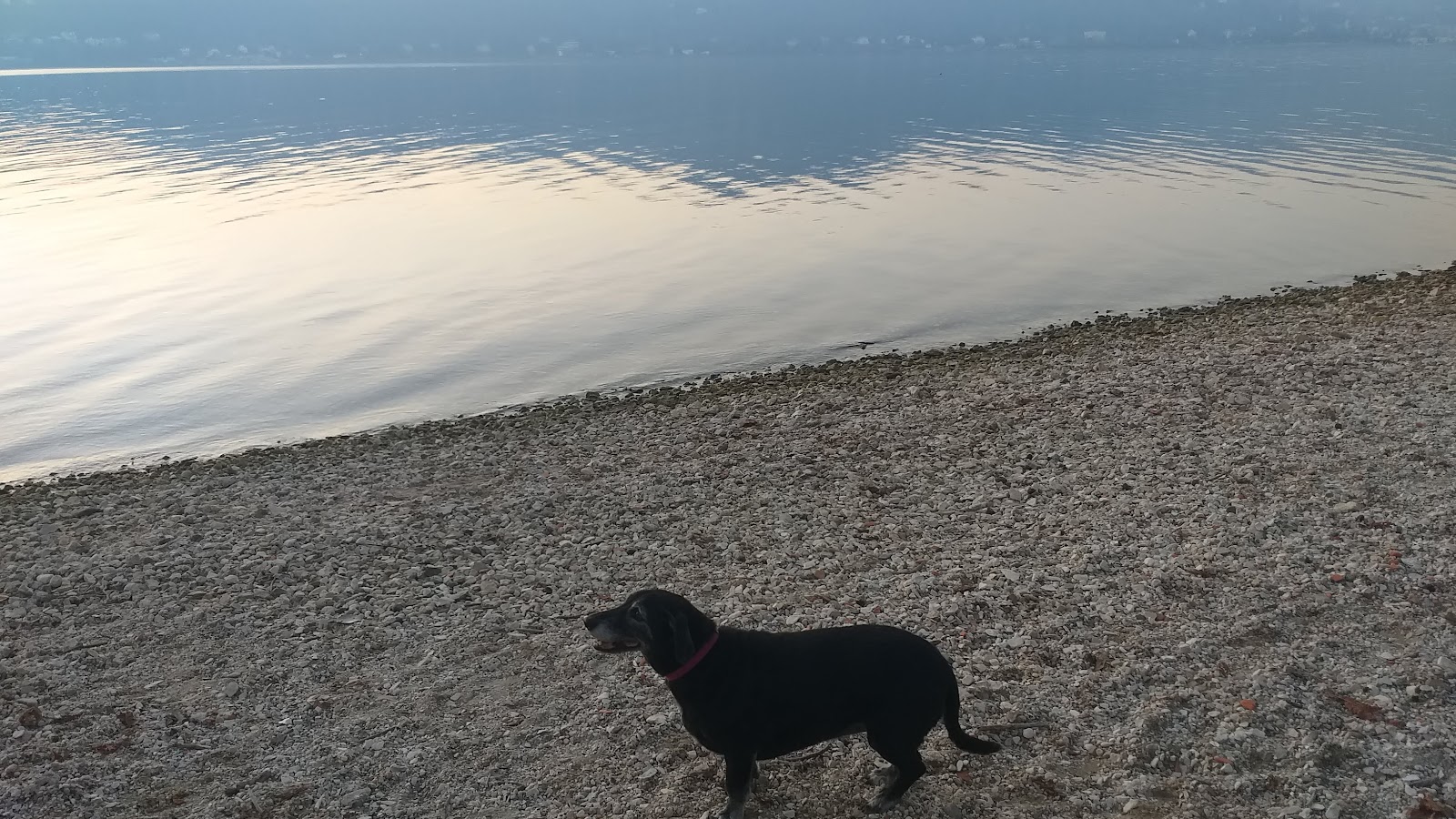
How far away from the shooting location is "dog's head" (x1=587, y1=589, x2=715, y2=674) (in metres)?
5.55

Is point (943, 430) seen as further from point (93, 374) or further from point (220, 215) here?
point (220, 215)

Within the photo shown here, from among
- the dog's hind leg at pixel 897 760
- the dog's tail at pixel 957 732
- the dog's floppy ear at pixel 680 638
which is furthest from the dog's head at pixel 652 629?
the dog's tail at pixel 957 732

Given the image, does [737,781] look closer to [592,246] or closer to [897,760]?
[897,760]

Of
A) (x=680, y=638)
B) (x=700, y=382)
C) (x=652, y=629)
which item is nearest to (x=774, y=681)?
(x=680, y=638)

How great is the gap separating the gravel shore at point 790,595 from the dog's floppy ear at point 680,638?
1.30 metres

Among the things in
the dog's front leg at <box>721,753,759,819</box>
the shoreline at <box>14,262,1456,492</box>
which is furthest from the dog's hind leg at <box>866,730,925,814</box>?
the shoreline at <box>14,262,1456,492</box>

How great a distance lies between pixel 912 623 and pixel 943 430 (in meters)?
5.53

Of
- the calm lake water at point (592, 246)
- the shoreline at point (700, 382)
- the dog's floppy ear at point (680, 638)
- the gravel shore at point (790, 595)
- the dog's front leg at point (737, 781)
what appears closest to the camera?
the dog's floppy ear at point (680, 638)

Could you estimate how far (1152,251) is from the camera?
2983cm

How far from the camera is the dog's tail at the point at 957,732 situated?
597 cm


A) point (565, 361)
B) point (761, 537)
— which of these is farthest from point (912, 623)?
point (565, 361)

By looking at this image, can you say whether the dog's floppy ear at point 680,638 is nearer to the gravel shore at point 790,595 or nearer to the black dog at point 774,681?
the black dog at point 774,681

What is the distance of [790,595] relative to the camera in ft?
30.0

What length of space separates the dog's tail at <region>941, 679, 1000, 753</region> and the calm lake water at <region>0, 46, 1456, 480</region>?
1332 centimetres
